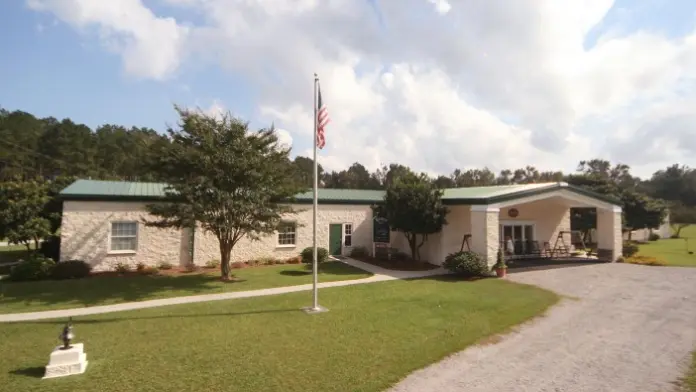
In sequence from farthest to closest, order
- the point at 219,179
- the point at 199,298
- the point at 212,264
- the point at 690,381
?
the point at 212,264
the point at 219,179
the point at 199,298
the point at 690,381

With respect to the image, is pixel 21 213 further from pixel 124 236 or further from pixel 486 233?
pixel 486 233

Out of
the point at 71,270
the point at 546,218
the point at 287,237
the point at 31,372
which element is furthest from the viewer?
the point at 546,218

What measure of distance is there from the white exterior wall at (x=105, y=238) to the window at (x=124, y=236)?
22 cm

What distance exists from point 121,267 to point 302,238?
9.80 metres

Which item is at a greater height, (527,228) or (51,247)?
(527,228)

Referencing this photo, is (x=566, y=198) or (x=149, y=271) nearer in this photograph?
→ (x=149, y=271)

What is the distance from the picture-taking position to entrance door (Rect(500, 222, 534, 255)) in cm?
2383

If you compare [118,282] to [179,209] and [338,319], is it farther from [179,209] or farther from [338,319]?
[338,319]

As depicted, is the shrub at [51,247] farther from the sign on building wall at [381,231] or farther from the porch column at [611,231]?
the porch column at [611,231]

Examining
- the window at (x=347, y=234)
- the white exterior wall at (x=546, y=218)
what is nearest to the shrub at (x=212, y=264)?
the window at (x=347, y=234)

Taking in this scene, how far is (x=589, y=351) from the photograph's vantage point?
8273 millimetres

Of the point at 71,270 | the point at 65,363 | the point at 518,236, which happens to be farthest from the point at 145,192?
the point at 518,236

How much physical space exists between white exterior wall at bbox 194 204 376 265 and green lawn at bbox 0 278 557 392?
8106mm

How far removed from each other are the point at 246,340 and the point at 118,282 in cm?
1045
